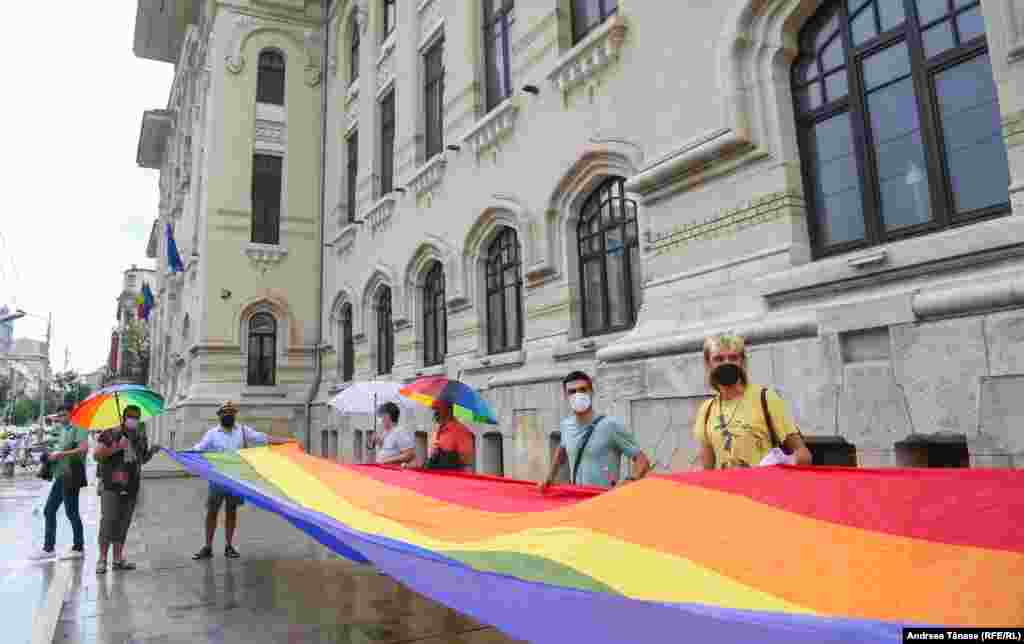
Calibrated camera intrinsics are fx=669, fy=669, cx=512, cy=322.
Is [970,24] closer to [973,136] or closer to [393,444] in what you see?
[973,136]

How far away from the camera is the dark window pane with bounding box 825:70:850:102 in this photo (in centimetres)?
664

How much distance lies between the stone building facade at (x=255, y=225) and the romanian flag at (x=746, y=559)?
1981 cm

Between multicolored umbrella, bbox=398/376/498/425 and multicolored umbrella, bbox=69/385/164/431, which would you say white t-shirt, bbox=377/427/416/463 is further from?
multicolored umbrella, bbox=69/385/164/431

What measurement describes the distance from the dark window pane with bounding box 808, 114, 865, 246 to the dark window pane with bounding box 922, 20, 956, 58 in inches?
34.9

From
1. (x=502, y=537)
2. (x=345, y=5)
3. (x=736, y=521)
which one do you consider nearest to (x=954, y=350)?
(x=736, y=521)

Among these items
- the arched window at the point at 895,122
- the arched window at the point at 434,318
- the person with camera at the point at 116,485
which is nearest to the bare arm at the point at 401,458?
the person with camera at the point at 116,485

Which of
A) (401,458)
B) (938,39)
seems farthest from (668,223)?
(401,458)

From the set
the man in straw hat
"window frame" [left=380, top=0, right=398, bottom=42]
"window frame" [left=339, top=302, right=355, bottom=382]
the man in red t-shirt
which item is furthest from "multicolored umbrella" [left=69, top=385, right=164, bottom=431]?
"window frame" [left=380, top=0, right=398, bottom=42]

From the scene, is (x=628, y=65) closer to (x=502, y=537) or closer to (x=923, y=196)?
(x=923, y=196)

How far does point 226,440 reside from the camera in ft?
27.2

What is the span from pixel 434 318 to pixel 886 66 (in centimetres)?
1100

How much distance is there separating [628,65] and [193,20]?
2894cm

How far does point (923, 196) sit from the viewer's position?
594cm

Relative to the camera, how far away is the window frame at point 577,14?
34.7 ft
